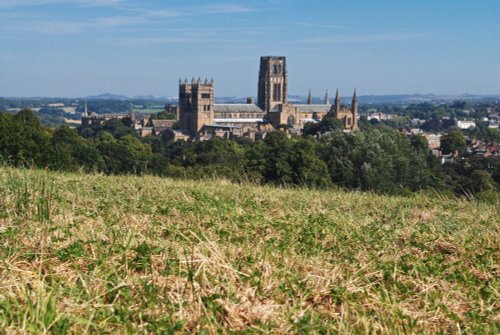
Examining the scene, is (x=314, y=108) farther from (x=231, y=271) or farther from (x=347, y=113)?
(x=231, y=271)

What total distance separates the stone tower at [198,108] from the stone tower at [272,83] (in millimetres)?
15417

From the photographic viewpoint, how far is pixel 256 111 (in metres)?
122

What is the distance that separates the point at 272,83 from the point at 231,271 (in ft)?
400

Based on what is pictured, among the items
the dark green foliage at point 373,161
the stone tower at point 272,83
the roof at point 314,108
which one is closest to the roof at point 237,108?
the stone tower at point 272,83

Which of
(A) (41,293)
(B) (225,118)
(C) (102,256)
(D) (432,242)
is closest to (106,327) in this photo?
(A) (41,293)

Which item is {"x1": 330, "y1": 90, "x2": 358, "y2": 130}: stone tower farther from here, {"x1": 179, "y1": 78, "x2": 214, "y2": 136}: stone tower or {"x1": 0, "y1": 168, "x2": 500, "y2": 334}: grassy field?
{"x1": 0, "y1": 168, "x2": 500, "y2": 334}: grassy field

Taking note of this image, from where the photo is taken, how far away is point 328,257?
14.9 ft

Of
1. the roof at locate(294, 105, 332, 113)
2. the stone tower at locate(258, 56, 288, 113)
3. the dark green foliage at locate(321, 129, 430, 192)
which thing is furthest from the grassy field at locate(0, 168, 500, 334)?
the roof at locate(294, 105, 332, 113)

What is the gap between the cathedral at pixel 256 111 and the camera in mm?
109125

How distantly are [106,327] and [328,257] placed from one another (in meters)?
1.87

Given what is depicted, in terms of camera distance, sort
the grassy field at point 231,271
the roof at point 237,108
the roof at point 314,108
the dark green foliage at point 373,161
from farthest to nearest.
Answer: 1. the roof at point 314,108
2. the roof at point 237,108
3. the dark green foliage at point 373,161
4. the grassy field at point 231,271

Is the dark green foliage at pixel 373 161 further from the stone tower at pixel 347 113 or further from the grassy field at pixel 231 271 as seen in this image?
the stone tower at pixel 347 113

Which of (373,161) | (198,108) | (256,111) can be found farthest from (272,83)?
(373,161)

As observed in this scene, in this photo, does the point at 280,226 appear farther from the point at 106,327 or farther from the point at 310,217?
the point at 106,327
